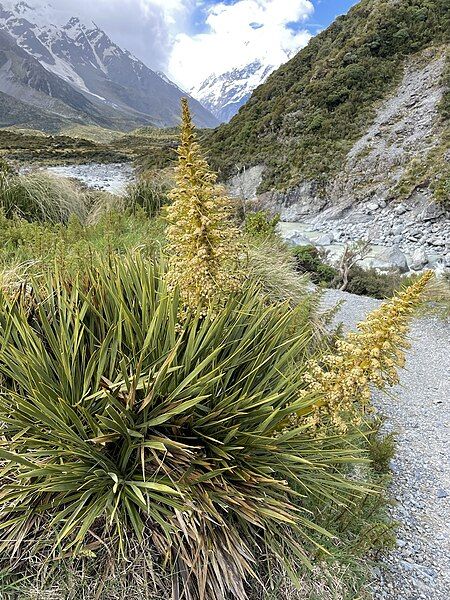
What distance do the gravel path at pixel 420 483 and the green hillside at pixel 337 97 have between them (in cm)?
2293

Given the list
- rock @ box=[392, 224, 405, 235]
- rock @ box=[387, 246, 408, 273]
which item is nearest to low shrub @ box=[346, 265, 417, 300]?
rock @ box=[387, 246, 408, 273]

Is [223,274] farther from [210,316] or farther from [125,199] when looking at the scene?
[125,199]

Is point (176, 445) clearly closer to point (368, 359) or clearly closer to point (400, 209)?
point (368, 359)

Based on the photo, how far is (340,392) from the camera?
2.27 m

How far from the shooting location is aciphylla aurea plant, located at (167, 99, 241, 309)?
214 cm

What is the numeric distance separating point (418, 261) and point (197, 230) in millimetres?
15784

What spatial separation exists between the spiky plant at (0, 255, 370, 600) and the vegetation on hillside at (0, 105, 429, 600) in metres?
0.01

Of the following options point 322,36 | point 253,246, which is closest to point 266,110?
point 322,36

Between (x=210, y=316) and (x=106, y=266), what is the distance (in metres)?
1.10

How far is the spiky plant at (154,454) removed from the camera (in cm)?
192

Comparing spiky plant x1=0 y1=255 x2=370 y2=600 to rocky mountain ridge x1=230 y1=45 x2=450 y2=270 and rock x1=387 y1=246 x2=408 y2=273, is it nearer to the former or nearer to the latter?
rock x1=387 y1=246 x2=408 y2=273

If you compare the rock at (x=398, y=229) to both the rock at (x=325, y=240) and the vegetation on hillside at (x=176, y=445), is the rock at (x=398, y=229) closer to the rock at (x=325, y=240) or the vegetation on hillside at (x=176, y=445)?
the rock at (x=325, y=240)

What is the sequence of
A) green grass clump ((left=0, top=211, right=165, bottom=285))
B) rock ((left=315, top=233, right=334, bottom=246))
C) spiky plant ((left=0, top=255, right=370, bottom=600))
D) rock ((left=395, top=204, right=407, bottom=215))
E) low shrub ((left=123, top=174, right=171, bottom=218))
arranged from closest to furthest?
spiky plant ((left=0, top=255, right=370, bottom=600)) < green grass clump ((left=0, top=211, right=165, bottom=285)) < low shrub ((left=123, top=174, right=171, bottom=218)) < rock ((left=315, top=233, right=334, bottom=246)) < rock ((left=395, top=204, right=407, bottom=215))

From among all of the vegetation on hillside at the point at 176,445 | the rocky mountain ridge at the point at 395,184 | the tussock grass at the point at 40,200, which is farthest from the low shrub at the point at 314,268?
the rocky mountain ridge at the point at 395,184
